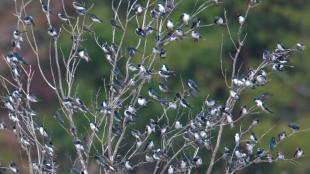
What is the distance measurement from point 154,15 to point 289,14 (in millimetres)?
13854

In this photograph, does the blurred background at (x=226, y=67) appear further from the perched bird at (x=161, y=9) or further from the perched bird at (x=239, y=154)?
the perched bird at (x=161, y=9)

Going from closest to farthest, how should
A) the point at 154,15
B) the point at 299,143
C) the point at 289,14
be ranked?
the point at 154,15 < the point at 299,143 < the point at 289,14

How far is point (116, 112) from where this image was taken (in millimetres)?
9945

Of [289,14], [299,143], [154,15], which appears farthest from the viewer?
[289,14]

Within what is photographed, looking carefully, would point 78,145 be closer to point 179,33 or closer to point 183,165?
point 183,165

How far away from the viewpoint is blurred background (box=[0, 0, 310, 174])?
2198 centimetres

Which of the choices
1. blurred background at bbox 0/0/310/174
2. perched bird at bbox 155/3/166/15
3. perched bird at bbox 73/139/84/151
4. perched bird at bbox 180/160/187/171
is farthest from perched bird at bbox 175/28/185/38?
blurred background at bbox 0/0/310/174

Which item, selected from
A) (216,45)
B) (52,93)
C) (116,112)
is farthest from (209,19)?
(116,112)

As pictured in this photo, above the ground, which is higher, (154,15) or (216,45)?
(154,15)

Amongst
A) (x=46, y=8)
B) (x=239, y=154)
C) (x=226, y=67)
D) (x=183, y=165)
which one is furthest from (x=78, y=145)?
(x=226, y=67)

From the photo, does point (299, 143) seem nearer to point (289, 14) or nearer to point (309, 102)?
point (309, 102)

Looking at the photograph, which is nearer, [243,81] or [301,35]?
[243,81]

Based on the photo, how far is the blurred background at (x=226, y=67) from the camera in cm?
2198

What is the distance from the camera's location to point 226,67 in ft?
73.4
